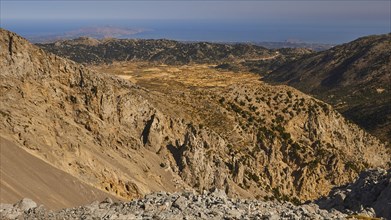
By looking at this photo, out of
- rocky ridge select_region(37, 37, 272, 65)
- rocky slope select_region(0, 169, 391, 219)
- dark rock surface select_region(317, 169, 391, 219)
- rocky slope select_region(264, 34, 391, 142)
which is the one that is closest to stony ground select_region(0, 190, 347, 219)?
rocky slope select_region(0, 169, 391, 219)

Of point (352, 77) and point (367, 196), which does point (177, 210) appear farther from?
point (352, 77)

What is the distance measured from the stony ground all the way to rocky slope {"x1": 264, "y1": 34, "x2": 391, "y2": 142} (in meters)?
80.9

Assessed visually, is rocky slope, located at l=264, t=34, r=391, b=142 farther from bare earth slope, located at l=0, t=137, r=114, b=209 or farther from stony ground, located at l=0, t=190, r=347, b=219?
stony ground, located at l=0, t=190, r=347, b=219

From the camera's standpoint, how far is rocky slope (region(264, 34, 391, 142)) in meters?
104

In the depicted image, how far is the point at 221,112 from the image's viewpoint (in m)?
52.1

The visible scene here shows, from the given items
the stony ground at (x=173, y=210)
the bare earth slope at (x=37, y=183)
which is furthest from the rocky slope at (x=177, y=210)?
the bare earth slope at (x=37, y=183)

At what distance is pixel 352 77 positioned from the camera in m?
150

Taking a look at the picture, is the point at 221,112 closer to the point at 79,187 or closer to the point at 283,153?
the point at 283,153

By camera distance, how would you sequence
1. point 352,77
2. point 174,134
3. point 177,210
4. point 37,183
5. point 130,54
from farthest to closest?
point 130,54 → point 352,77 → point 174,134 → point 37,183 → point 177,210

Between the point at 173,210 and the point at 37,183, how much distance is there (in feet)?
41.0

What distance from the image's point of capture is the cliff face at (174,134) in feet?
101

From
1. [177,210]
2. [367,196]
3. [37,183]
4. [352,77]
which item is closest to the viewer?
[177,210]

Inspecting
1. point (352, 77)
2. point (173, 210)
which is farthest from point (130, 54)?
point (173, 210)

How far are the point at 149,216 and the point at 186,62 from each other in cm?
16622
